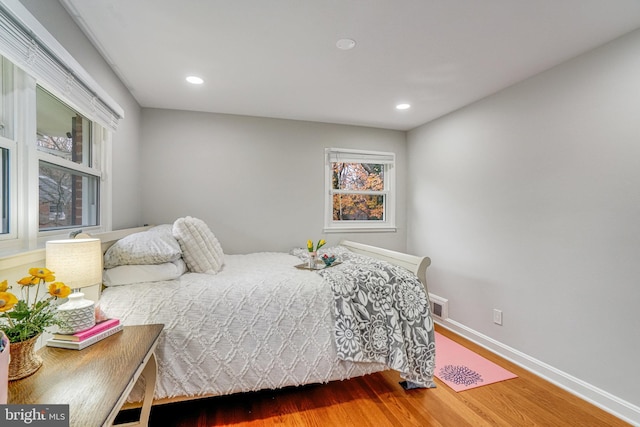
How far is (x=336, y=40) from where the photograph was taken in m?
1.91

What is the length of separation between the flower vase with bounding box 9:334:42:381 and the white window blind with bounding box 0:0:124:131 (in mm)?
1076

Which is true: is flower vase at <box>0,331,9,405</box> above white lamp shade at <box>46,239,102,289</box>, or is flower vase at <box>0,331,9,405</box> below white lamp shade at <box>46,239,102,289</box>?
below

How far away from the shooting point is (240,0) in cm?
155

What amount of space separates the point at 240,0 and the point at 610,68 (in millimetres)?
2390

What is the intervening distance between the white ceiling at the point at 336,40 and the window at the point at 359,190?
3.32 feet

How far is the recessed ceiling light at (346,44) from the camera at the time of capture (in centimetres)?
191

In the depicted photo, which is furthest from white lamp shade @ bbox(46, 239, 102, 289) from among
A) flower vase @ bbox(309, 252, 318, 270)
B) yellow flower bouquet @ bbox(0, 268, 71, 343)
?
flower vase @ bbox(309, 252, 318, 270)

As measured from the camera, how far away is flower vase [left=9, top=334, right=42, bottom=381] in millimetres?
970

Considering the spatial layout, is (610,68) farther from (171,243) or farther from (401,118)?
(171,243)

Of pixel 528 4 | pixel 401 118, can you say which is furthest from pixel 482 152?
pixel 528 4

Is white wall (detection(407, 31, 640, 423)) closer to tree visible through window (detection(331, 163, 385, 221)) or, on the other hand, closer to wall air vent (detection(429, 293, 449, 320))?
wall air vent (detection(429, 293, 449, 320))

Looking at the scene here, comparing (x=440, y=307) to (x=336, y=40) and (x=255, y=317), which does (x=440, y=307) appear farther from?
(x=336, y=40)

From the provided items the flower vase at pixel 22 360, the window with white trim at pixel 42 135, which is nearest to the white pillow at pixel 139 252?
the window with white trim at pixel 42 135

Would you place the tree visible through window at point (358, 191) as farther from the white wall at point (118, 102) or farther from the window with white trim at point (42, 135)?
the window with white trim at point (42, 135)
